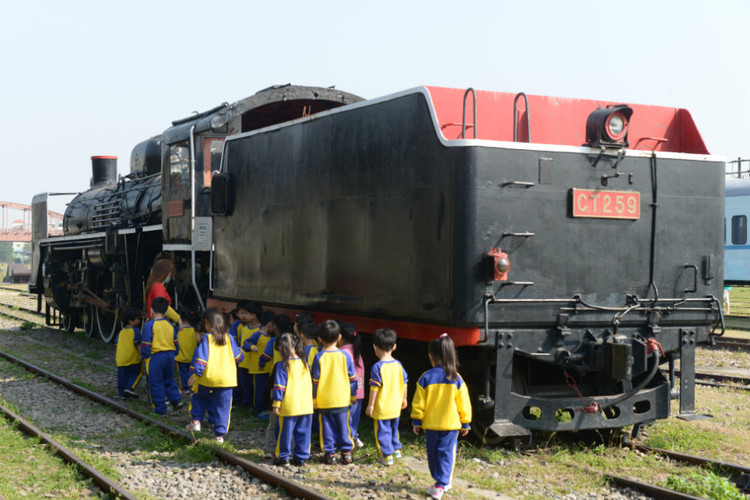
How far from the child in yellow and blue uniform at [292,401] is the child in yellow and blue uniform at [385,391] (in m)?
0.50

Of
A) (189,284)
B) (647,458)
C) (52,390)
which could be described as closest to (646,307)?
(647,458)

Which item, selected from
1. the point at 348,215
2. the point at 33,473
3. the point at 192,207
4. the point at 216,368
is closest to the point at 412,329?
the point at 348,215

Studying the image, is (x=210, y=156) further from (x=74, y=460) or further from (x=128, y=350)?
(x=74, y=460)

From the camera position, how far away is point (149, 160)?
47.9ft

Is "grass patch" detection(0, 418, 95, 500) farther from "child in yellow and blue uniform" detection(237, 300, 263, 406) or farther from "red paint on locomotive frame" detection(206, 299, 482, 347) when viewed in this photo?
"red paint on locomotive frame" detection(206, 299, 482, 347)

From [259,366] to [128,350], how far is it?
2170 millimetres

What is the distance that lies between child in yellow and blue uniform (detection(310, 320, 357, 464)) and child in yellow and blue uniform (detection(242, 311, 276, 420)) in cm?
148

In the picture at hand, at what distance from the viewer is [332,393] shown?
20.0ft

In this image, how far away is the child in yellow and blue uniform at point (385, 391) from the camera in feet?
19.2

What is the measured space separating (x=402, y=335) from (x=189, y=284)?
4584mm

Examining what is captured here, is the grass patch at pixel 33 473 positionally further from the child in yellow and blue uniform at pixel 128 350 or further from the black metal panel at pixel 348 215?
the black metal panel at pixel 348 215

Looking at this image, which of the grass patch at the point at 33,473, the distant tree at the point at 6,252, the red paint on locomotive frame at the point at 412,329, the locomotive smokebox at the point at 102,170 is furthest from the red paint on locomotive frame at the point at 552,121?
the distant tree at the point at 6,252

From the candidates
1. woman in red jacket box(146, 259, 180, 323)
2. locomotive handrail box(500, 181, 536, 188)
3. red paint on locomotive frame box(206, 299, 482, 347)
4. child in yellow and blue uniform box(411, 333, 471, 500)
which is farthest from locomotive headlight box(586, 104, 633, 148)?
woman in red jacket box(146, 259, 180, 323)

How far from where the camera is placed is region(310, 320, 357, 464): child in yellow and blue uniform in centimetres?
609
